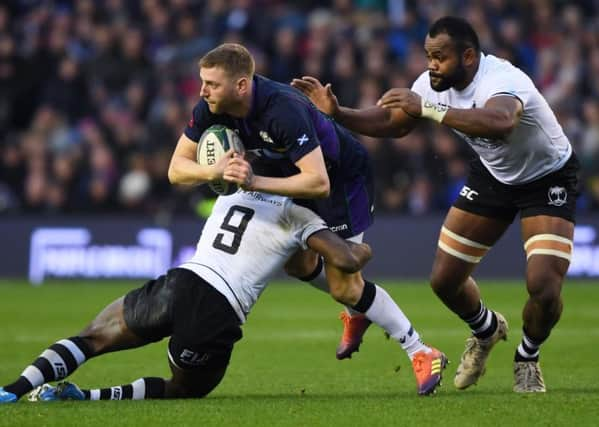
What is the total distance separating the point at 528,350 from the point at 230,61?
2635 millimetres

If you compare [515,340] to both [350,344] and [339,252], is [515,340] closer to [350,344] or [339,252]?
[350,344]

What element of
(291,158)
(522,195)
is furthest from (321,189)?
(522,195)

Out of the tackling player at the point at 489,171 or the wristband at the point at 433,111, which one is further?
the tackling player at the point at 489,171

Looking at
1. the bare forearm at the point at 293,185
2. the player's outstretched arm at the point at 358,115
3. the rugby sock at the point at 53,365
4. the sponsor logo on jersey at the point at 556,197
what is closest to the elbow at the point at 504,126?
the sponsor logo on jersey at the point at 556,197

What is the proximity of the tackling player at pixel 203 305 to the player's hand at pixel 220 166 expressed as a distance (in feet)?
1.49

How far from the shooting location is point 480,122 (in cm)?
801

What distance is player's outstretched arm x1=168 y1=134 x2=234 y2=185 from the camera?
7691 mm

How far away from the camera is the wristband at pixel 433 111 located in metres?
8.08

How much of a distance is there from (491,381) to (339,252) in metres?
1.94

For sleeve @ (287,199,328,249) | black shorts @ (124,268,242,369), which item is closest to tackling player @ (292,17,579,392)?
sleeve @ (287,199,328,249)

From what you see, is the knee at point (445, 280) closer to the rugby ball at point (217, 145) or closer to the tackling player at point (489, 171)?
the tackling player at point (489, 171)

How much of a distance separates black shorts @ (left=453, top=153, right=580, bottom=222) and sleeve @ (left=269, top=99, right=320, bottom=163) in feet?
5.17

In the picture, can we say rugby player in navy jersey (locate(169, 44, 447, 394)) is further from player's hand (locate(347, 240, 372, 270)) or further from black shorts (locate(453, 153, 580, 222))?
black shorts (locate(453, 153, 580, 222))

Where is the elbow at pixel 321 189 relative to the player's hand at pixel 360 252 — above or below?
above
